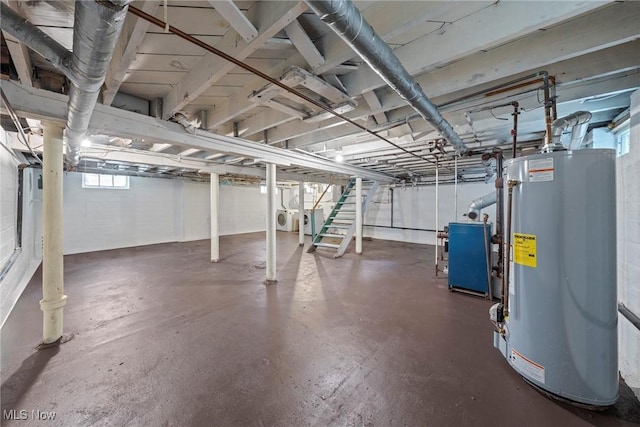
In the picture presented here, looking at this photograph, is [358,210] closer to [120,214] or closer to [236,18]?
[236,18]

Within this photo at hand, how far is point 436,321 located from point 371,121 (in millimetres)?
2195

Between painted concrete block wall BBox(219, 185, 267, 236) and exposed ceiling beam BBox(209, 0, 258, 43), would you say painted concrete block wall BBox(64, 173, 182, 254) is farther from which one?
exposed ceiling beam BBox(209, 0, 258, 43)

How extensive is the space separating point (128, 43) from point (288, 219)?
891 cm

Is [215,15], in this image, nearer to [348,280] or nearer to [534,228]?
[534,228]

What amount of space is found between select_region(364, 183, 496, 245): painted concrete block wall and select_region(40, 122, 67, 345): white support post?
7.22m

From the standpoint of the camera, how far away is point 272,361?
72.6 inches

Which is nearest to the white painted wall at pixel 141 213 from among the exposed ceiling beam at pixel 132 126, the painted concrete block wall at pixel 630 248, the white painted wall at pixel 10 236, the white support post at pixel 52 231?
the white painted wall at pixel 10 236

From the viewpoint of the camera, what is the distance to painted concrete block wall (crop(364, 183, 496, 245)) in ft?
21.7

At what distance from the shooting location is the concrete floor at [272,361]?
1.39 meters

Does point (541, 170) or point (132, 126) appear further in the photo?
point (132, 126)

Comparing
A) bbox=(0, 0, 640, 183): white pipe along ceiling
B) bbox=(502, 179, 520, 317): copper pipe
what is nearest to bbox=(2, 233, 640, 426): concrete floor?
bbox=(502, 179, 520, 317): copper pipe

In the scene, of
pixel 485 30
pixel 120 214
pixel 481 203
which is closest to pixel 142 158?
pixel 120 214

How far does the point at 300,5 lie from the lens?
1008mm

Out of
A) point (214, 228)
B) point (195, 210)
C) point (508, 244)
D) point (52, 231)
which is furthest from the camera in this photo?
point (195, 210)
